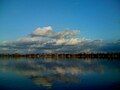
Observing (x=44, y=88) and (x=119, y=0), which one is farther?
(x=119, y=0)

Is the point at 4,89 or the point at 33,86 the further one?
the point at 33,86

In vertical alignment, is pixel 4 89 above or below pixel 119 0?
below

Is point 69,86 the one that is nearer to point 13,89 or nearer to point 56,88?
point 56,88

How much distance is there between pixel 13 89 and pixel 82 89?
348 cm

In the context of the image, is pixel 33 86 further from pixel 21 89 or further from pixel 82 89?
pixel 82 89

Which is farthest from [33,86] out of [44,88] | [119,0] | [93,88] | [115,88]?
[119,0]

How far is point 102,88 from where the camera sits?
12.6m

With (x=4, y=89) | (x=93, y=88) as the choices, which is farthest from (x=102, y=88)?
(x=4, y=89)

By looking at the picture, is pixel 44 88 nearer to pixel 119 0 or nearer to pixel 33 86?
pixel 33 86

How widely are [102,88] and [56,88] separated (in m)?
2.40

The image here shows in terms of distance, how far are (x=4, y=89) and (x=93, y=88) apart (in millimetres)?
4520

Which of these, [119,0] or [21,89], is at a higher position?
[119,0]

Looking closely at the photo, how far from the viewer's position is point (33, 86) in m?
13.0

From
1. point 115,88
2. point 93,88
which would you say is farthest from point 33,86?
point 115,88
